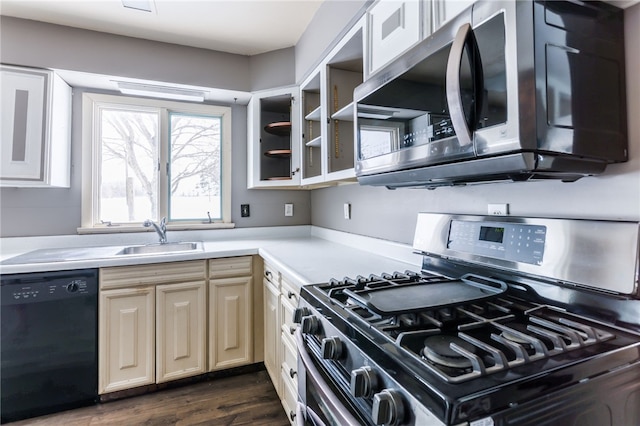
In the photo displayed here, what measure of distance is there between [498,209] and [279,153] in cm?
173

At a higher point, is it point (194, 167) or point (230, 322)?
point (194, 167)

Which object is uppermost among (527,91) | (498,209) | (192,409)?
(527,91)

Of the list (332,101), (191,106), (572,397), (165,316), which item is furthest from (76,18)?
(572,397)

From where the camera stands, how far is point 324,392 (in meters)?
0.85

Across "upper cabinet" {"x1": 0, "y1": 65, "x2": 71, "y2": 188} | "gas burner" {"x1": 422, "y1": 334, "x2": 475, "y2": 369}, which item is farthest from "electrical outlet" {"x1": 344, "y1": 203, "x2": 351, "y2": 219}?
"upper cabinet" {"x1": 0, "y1": 65, "x2": 71, "y2": 188}

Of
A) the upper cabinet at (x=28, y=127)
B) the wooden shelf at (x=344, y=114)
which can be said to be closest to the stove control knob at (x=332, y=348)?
the wooden shelf at (x=344, y=114)

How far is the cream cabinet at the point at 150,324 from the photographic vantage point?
6.16ft

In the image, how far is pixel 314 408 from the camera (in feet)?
3.25

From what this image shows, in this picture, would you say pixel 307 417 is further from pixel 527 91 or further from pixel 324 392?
pixel 527 91

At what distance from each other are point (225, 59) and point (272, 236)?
1.51 meters

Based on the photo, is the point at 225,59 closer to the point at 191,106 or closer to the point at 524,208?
the point at 191,106

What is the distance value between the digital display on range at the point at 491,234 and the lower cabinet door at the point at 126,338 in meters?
1.87

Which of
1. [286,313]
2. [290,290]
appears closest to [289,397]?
[286,313]

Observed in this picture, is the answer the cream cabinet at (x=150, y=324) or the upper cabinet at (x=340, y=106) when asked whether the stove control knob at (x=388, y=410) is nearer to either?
the upper cabinet at (x=340, y=106)
